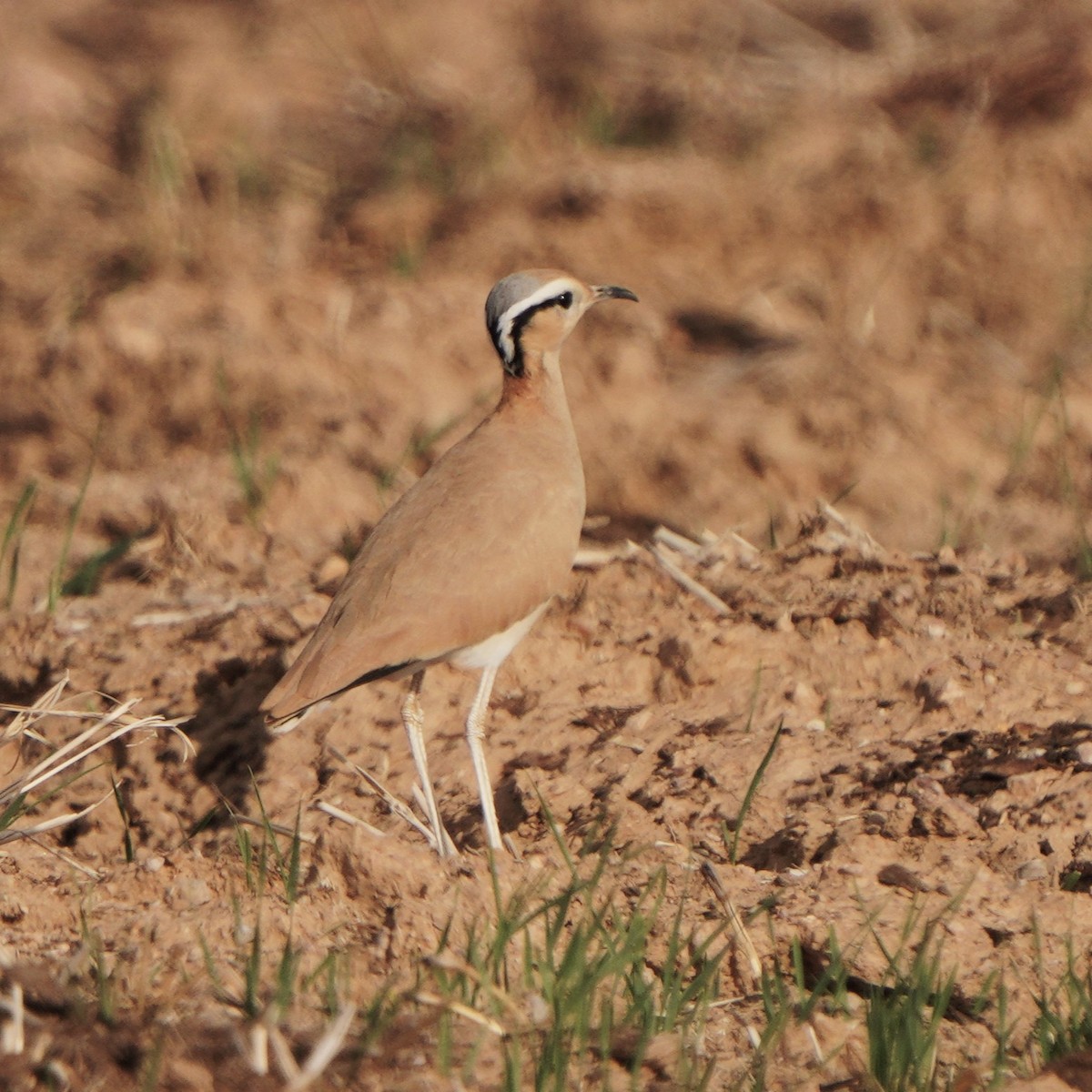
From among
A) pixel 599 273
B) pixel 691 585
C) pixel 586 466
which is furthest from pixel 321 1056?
pixel 599 273

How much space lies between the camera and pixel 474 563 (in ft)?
13.6

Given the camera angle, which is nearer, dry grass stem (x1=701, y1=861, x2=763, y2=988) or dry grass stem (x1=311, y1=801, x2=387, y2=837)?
dry grass stem (x1=701, y1=861, x2=763, y2=988)

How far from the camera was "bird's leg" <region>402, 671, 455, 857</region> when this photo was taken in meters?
3.84

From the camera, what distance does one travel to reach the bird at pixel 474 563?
3959 mm

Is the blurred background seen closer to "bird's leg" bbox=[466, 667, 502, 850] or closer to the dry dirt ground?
the dry dirt ground

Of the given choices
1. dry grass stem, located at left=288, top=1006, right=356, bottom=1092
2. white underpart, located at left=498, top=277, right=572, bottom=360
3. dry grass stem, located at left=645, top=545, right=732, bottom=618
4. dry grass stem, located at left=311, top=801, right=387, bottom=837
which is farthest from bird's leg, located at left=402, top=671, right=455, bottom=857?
dry grass stem, located at left=288, top=1006, right=356, bottom=1092

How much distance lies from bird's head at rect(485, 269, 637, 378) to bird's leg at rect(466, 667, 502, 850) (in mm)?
917

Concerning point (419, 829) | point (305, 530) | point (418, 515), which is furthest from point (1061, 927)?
point (305, 530)

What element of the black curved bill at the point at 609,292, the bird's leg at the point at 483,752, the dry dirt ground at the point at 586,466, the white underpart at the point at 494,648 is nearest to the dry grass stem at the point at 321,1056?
the dry dirt ground at the point at 586,466

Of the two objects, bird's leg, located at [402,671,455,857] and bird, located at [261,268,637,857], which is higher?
bird, located at [261,268,637,857]

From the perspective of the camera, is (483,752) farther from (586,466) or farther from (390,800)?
(586,466)

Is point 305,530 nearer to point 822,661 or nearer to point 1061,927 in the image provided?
point 822,661

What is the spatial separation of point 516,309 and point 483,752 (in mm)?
1219

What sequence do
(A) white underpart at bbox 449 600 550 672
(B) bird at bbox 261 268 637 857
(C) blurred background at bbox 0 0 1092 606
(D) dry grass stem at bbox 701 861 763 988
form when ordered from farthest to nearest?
(C) blurred background at bbox 0 0 1092 606
(A) white underpart at bbox 449 600 550 672
(B) bird at bbox 261 268 637 857
(D) dry grass stem at bbox 701 861 763 988
